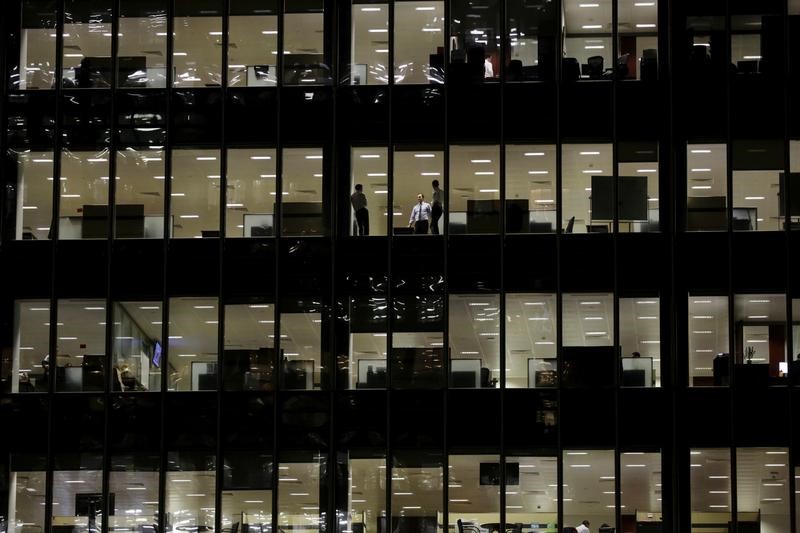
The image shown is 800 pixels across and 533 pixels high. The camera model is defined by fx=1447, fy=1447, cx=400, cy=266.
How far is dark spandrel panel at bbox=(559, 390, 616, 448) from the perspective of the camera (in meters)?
36.4

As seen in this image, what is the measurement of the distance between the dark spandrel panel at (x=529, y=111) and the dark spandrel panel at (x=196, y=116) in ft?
25.1

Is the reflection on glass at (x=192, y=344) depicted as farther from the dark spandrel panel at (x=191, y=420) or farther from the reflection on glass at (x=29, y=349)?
the reflection on glass at (x=29, y=349)

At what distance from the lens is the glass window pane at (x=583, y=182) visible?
37.6 m

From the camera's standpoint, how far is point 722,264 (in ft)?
122

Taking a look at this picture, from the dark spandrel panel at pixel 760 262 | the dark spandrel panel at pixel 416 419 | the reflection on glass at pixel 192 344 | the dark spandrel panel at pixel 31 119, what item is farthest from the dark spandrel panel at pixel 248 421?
the dark spandrel panel at pixel 760 262

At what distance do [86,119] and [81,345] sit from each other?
20.0ft

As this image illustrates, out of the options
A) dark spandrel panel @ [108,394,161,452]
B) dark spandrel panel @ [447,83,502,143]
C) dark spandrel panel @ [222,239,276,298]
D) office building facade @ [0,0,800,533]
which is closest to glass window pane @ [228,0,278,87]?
office building facade @ [0,0,800,533]

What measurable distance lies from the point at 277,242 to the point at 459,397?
621 centimetres

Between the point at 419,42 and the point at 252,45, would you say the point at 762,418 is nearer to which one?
the point at 419,42

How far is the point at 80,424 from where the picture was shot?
37156 millimetres

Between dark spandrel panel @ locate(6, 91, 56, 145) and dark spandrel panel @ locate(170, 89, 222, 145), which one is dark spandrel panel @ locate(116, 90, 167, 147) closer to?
dark spandrel panel @ locate(170, 89, 222, 145)

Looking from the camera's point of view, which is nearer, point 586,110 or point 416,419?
point 416,419

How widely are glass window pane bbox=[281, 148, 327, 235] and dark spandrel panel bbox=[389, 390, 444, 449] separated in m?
4.92

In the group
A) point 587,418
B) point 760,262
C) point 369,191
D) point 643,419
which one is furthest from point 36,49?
point 760,262
